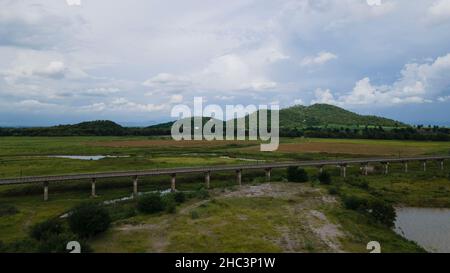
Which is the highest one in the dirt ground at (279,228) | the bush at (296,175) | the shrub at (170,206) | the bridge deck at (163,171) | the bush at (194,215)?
the bridge deck at (163,171)

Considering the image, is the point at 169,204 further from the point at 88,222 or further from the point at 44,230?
the point at 44,230

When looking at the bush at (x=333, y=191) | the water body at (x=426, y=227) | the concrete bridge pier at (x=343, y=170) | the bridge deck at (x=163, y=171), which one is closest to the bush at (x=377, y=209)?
the water body at (x=426, y=227)

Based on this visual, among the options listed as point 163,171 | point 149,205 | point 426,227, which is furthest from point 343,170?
point 149,205

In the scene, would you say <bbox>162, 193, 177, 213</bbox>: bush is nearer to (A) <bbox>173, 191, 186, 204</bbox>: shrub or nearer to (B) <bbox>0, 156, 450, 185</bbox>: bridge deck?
(A) <bbox>173, 191, 186, 204</bbox>: shrub

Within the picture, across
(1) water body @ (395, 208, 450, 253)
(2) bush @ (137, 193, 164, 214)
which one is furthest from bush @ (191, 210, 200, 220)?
(1) water body @ (395, 208, 450, 253)

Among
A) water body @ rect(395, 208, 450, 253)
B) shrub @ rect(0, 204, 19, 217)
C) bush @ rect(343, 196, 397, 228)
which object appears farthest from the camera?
shrub @ rect(0, 204, 19, 217)

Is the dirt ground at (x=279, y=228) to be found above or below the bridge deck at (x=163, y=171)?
below

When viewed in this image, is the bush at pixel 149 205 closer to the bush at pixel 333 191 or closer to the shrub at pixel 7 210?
the shrub at pixel 7 210
